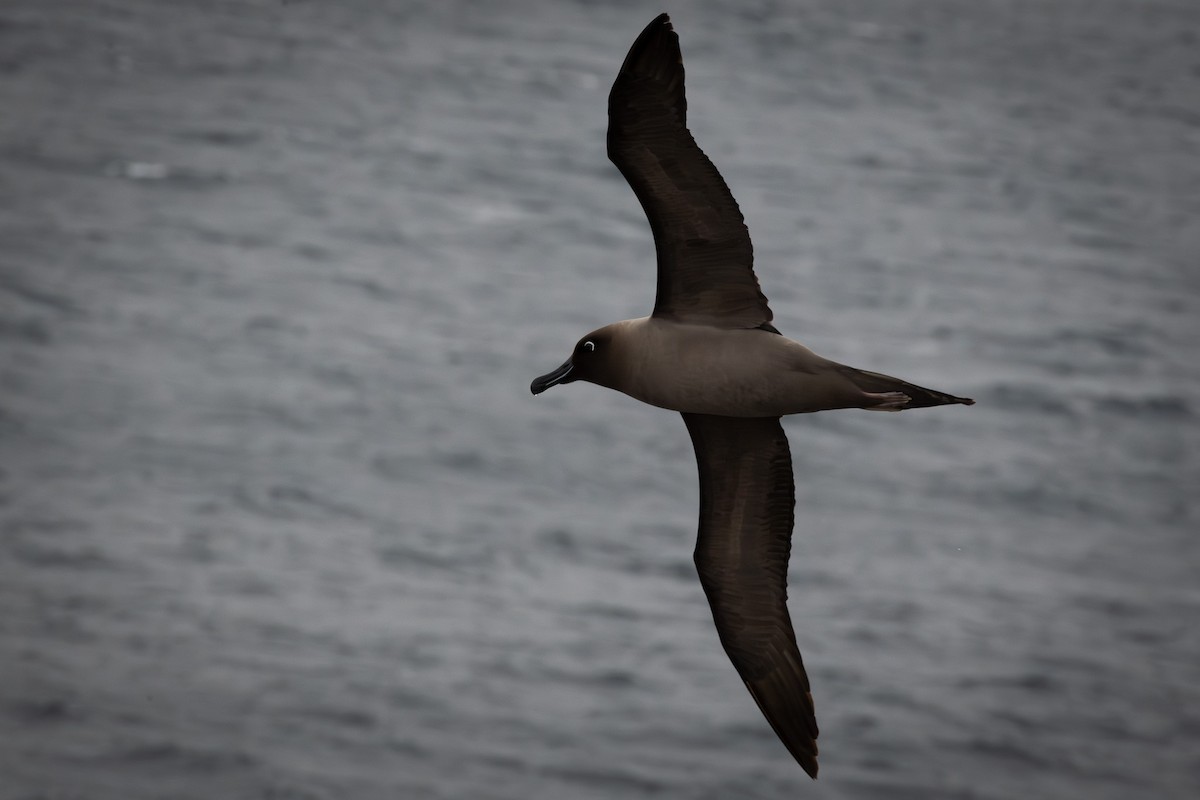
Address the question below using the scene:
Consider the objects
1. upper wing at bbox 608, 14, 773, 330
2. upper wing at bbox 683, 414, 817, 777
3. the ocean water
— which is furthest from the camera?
the ocean water

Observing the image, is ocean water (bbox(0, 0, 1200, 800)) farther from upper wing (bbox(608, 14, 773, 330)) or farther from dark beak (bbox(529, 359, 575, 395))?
upper wing (bbox(608, 14, 773, 330))

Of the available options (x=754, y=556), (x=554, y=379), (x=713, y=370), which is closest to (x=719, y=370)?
(x=713, y=370)

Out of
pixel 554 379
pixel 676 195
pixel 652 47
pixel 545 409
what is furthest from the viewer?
pixel 545 409

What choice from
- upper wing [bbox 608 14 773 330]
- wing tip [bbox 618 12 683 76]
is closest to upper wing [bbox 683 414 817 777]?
upper wing [bbox 608 14 773 330]

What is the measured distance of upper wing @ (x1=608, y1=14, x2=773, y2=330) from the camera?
9.64 m

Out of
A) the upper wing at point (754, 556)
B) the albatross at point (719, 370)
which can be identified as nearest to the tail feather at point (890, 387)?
the albatross at point (719, 370)

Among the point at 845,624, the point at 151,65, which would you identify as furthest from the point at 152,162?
the point at 845,624

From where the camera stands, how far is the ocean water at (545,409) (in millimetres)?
61281

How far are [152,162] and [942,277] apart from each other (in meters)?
48.2

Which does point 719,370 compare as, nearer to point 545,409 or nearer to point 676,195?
point 676,195

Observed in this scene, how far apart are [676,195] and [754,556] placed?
8.97ft

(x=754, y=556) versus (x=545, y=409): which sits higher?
(x=754, y=556)

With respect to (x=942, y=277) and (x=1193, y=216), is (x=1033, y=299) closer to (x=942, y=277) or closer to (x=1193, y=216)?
(x=942, y=277)

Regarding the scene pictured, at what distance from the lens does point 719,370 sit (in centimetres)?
1010
